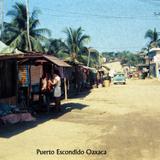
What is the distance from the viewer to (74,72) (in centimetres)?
3122

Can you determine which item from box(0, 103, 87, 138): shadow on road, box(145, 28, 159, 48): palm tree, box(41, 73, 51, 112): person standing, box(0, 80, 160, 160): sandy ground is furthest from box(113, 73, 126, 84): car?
box(0, 103, 87, 138): shadow on road

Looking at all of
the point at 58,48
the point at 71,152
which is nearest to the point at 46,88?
the point at 71,152

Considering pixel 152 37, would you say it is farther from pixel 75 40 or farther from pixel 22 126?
pixel 22 126

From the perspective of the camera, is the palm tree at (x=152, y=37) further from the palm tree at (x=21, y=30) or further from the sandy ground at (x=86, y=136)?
the sandy ground at (x=86, y=136)

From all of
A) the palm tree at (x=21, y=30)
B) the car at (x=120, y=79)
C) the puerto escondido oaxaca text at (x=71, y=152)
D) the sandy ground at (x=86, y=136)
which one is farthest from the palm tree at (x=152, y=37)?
the puerto escondido oaxaca text at (x=71, y=152)

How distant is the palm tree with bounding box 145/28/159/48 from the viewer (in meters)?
71.8

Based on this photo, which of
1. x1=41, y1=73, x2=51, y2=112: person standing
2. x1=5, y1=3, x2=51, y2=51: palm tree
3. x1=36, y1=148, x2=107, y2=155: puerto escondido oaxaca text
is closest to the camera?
x1=36, y1=148, x2=107, y2=155: puerto escondido oaxaca text

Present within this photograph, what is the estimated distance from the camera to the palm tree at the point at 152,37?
2825 inches

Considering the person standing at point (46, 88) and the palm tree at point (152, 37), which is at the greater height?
the palm tree at point (152, 37)

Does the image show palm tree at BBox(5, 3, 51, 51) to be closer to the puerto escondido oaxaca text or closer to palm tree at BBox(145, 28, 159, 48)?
the puerto escondido oaxaca text

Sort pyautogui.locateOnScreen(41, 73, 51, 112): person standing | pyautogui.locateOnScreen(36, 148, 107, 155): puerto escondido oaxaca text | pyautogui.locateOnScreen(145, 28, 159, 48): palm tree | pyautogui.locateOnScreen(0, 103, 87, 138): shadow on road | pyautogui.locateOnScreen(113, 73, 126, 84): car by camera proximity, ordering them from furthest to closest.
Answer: pyautogui.locateOnScreen(145, 28, 159, 48): palm tree
pyautogui.locateOnScreen(113, 73, 126, 84): car
pyautogui.locateOnScreen(41, 73, 51, 112): person standing
pyautogui.locateOnScreen(0, 103, 87, 138): shadow on road
pyautogui.locateOnScreen(36, 148, 107, 155): puerto escondido oaxaca text

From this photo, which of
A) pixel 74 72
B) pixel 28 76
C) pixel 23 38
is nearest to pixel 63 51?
pixel 23 38

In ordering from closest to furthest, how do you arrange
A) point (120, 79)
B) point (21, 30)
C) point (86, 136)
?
1. point (86, 136)
2. point (21, 30)
3. point (120, 79)

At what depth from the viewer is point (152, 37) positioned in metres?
73.2
